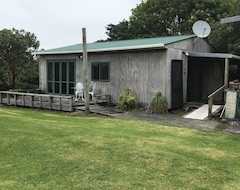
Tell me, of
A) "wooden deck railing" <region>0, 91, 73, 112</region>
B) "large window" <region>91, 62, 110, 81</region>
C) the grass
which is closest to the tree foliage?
A: "large window" <region>91, 62, 110, 81</region>

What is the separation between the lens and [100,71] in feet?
39.5

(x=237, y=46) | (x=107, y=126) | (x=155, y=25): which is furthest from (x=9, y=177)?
(x=155, y=25)

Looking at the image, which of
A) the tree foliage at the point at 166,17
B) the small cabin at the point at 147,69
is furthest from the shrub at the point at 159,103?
the tree foliage at the point at 166,17

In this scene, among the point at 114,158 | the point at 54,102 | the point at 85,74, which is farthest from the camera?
the point at 54,102

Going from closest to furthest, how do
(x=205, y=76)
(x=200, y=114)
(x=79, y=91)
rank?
1. (x=200, y=114)
2. (x=79, y=91)
3. (x=205, y=76)

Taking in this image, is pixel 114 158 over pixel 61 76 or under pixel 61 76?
under

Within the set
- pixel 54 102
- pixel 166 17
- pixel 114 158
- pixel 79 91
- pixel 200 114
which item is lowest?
pixel 114 158

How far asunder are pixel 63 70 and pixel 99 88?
2459 mm

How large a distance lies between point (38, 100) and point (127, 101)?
380 centimetres

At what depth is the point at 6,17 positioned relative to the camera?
20891 mm

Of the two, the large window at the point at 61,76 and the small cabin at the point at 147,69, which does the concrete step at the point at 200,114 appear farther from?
the large window at the point at 61,76

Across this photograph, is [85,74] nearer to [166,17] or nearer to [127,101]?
[127,101]

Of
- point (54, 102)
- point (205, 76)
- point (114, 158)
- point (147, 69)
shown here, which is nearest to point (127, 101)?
point (147, 69)

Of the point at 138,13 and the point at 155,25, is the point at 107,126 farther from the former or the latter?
the point at 138,13
